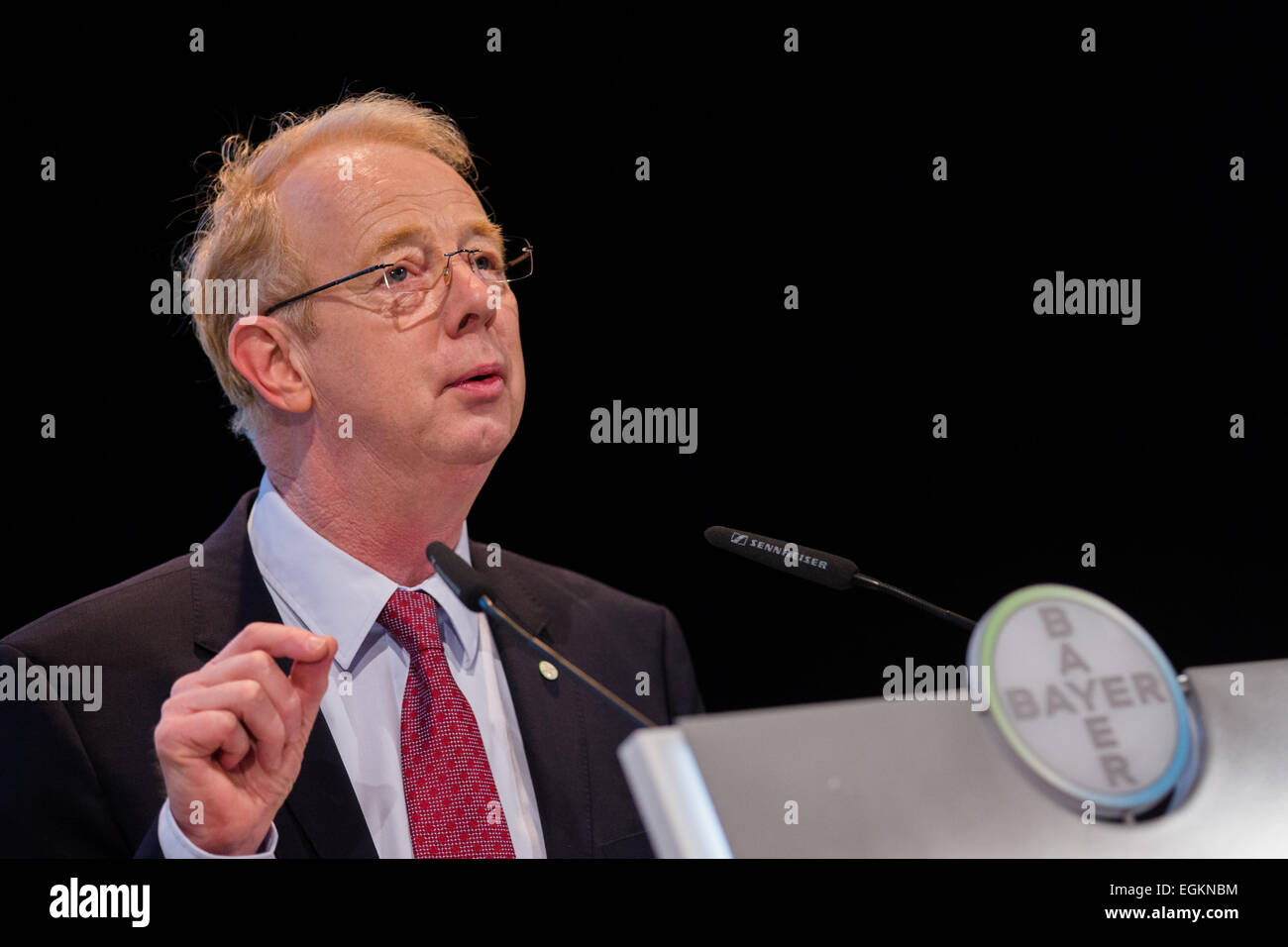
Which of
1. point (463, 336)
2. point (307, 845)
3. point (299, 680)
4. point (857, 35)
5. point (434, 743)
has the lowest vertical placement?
point (307, 845)

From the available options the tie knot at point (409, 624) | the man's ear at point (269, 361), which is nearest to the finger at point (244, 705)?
the tie knot at point (409, 624)

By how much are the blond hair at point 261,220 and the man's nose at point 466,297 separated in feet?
0.65

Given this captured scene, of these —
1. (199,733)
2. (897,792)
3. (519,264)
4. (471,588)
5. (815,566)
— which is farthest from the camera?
(519,264)

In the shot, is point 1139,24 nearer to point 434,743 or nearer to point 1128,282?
point 1128,282

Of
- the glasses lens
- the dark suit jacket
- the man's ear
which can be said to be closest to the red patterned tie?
the dark suit jacket

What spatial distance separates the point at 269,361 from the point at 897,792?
141cm

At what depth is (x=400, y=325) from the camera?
1872 mm

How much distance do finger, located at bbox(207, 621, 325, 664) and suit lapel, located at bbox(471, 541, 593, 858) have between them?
531 mm

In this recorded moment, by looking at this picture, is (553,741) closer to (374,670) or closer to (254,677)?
(374,670)

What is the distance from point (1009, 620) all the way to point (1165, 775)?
0.18 meters

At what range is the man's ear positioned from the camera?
1.95 meters

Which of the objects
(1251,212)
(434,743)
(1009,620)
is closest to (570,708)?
(434,743)

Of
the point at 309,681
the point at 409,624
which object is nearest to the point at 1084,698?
the point at 309,681

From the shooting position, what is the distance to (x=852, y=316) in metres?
2.59
